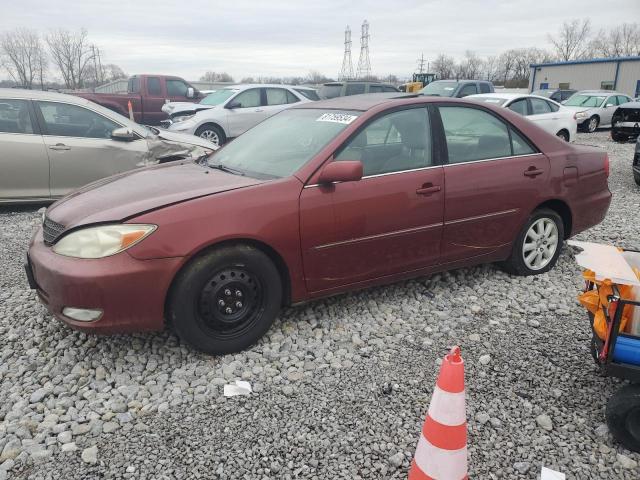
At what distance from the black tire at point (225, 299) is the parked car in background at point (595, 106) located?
18.6 m

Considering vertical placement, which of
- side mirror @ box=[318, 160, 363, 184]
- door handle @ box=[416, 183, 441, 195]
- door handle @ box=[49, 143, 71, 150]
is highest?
side mirror @ box=[318, 160, 363, 184]

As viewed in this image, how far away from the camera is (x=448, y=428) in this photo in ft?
6.35

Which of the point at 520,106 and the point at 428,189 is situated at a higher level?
the point at 520,106

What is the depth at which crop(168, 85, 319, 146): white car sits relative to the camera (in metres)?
11.6

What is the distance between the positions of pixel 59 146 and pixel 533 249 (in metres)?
5.63

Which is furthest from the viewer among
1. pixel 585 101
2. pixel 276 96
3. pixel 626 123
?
pixel 585 101

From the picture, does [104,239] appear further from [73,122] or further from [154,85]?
[154,85]

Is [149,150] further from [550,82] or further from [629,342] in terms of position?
[550,82]

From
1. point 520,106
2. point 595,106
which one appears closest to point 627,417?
point 520,106

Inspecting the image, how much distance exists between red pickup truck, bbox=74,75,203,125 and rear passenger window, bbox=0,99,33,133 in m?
9.34

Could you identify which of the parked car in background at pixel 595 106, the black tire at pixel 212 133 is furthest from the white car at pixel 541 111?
the parked car in background at pixel 595 106

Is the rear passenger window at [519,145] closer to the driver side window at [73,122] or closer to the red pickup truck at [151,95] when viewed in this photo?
the driver side window at [73,122]

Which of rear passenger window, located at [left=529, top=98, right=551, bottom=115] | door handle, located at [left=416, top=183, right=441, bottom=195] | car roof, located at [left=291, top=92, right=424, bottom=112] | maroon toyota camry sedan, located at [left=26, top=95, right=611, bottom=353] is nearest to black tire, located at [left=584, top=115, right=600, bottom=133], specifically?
rear passenger window, located at [left=529, top=98, right=551, bottom=115]

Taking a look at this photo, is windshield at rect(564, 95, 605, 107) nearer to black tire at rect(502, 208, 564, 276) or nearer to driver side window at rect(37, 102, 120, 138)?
black tire at rect(502, 208, 564, 276)
